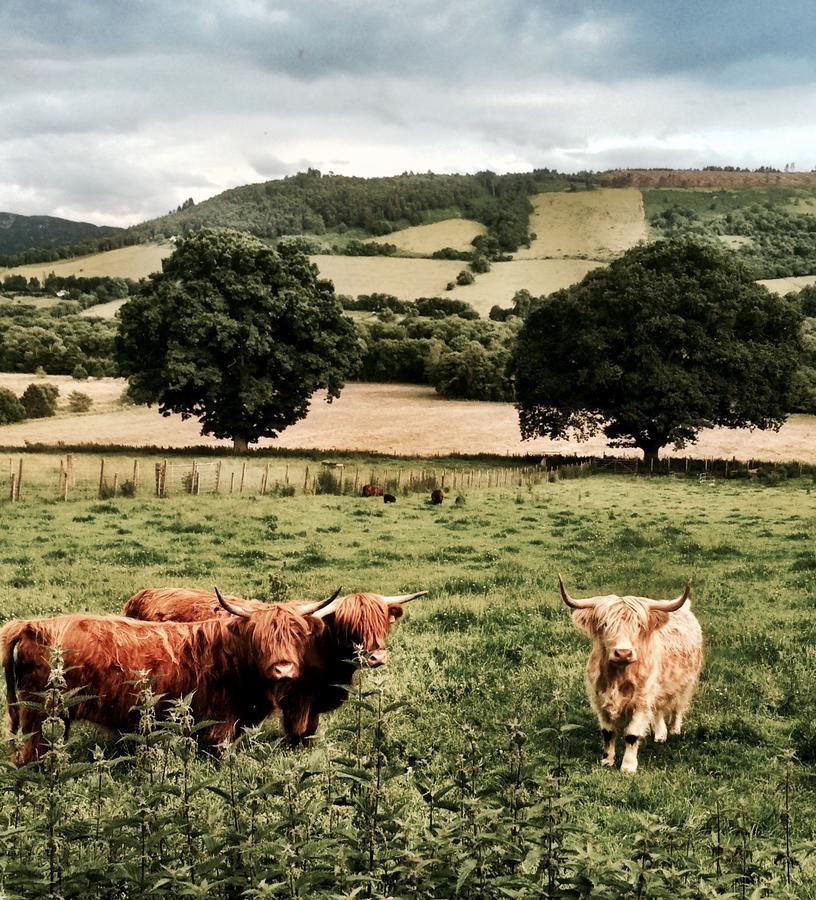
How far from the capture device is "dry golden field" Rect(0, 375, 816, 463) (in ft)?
184

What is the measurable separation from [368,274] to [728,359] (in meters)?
86.9

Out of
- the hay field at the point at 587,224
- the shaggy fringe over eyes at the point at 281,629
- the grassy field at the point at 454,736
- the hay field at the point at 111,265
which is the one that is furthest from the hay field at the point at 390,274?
the shaggy fringe over eyes at the point at 281,629

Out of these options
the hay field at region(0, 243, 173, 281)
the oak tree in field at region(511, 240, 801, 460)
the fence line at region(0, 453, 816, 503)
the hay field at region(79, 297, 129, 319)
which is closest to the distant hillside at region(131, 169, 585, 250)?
the hay field at region(0, 243, 173, 281)

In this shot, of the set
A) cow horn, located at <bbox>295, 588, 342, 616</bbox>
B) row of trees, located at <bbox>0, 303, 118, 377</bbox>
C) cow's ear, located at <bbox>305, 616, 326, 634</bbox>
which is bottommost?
cow's ear, located at <bbox>305, 616, 326, 634</bbox>

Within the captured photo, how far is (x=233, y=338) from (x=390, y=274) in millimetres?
83317

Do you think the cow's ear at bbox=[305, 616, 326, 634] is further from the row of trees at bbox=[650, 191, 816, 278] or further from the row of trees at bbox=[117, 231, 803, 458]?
the row of trees at bbox=[650, 191, 816, 278]

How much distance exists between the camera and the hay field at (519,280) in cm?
11394

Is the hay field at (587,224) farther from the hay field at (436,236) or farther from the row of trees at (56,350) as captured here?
the row of trees at (56,350)

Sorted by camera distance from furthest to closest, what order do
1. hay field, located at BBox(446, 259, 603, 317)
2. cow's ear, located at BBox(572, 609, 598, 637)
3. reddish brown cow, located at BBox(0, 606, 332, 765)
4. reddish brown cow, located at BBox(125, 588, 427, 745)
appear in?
hay field, located at BBox(446, 259, 603, 317)
cow's ear, located at BBox(572, 609, 598, 637)
reddish brown cow, located at BBox(125, 588, 427, 745)
reddish brown cow, located at BBox(0, 606, 332, 765)

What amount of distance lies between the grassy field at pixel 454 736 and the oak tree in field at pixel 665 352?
16.5 m

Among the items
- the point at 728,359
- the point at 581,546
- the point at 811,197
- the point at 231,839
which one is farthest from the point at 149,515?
the point at 811,197

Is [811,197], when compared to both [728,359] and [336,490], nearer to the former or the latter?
[728,359]

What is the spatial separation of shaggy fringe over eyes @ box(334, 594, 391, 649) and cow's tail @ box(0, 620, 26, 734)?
2.81 m

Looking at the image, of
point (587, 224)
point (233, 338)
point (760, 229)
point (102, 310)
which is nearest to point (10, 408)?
point (233, 338)
